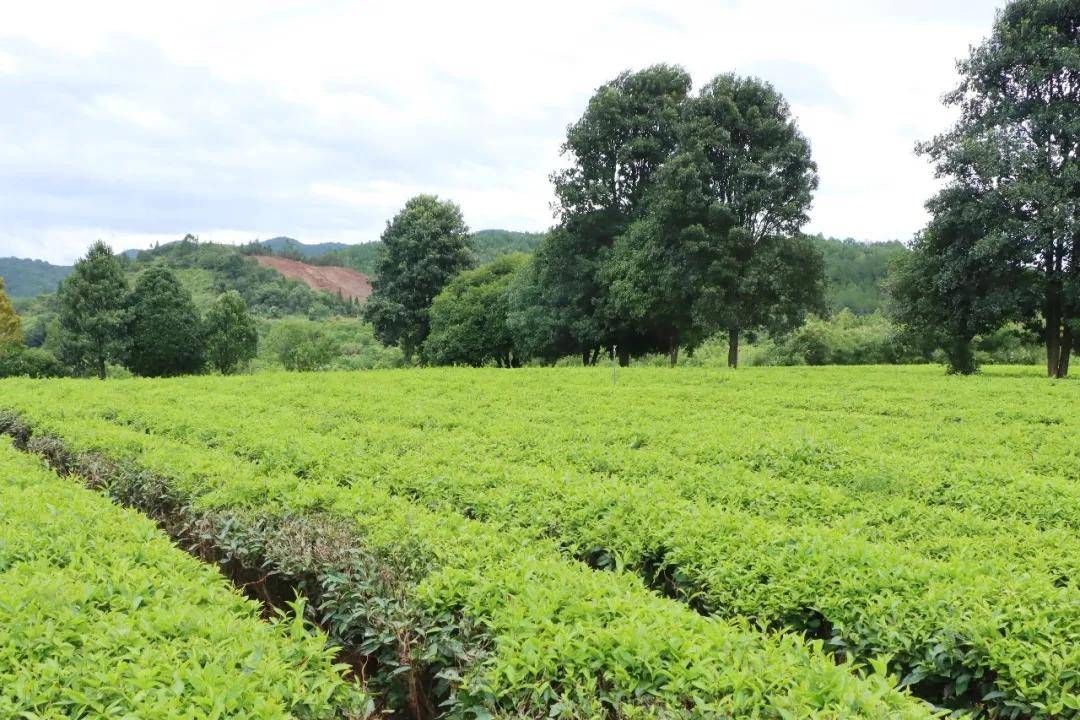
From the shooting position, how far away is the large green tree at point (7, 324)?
42.7 m

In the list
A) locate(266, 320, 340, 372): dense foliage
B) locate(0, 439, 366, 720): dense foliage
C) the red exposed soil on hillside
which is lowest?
locate(0, 439, 366, 720): dense foliage

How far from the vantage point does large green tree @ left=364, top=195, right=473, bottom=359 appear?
43781 millimetres

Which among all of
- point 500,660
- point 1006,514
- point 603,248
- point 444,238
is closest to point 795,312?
point 603,248

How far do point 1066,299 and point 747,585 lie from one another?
2113 centimetres

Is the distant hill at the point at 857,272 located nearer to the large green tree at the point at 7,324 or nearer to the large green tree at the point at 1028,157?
the large green tree at the point at 1028,157

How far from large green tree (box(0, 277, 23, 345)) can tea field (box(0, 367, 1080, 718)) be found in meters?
38.6

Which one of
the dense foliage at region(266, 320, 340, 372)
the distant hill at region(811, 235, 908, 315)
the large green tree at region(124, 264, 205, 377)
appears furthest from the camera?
the distant hill at region(811, 235, 908, 315)

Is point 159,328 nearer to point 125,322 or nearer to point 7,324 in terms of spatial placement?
point 125,322

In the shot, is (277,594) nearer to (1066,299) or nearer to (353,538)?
(353,538)

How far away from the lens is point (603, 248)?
2973cm

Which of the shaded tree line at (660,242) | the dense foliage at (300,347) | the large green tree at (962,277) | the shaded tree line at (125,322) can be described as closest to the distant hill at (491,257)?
the dense foliage at (300,347)

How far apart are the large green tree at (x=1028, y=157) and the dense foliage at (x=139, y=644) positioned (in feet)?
71.7

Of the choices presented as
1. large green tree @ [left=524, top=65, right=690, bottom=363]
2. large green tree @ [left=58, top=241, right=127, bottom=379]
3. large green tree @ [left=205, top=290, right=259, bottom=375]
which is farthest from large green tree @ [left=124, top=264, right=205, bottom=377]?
large green tree @ [left=524, top=65, right=690, bottom=363]

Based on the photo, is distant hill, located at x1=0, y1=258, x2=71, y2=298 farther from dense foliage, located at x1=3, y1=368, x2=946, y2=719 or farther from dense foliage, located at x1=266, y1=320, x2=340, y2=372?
dense foliage, located at x1=3, y1=368, x2=946, y2=719
